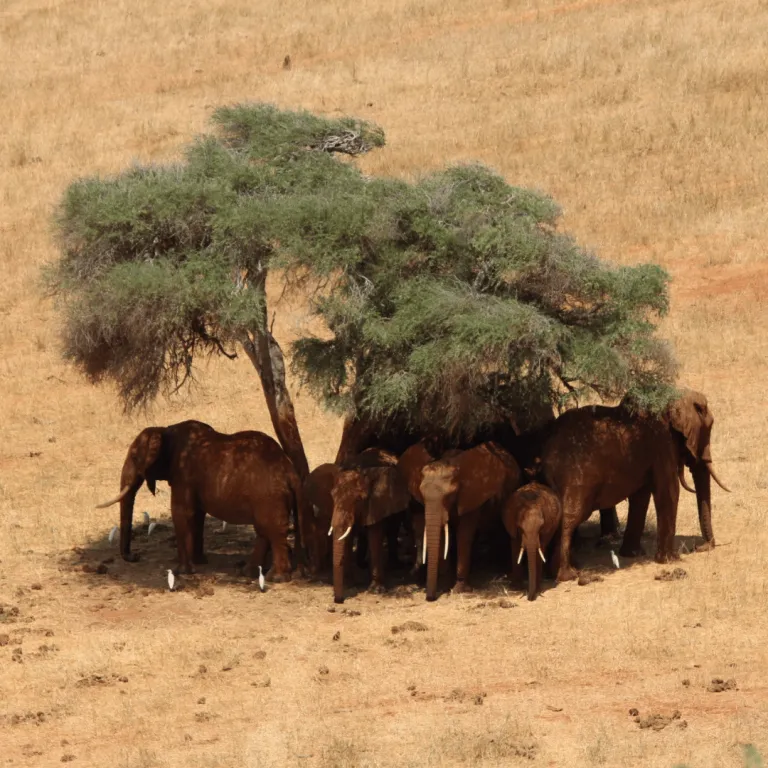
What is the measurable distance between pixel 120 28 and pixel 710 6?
1701 centimetres

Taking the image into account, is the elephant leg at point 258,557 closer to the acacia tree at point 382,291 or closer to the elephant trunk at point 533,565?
the acacia tree at point 382,291

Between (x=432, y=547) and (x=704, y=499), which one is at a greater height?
(x=704, y=499)

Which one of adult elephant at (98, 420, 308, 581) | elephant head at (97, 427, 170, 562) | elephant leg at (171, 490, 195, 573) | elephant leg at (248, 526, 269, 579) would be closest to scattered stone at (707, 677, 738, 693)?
adult elephant at (98, 420, 308, 581)

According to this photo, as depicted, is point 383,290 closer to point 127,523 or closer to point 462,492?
point 462,492

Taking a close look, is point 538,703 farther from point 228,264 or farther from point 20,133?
point 20,133

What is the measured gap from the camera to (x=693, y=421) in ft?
64.0

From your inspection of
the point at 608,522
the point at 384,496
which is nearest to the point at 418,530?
the point at 384,496

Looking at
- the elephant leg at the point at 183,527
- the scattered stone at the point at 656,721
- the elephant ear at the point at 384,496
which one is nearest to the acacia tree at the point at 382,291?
the elephant ear at the point at 384,496

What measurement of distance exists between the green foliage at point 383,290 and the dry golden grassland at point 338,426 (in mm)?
2363

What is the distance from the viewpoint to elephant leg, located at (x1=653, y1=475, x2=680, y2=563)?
1923cm

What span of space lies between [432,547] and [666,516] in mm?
2868

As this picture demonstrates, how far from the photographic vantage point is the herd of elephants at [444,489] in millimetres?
18391

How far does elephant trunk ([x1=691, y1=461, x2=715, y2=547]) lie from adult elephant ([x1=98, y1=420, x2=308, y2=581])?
185 inches

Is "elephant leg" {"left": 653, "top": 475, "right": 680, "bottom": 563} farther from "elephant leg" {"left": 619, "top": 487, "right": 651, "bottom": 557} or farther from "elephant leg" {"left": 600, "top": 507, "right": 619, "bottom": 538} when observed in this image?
"elephant leg" {"left": 600, "top": 507, "right": 619, "bottom": 538}
